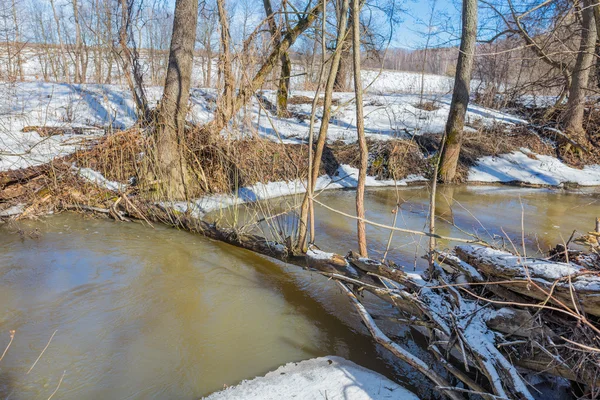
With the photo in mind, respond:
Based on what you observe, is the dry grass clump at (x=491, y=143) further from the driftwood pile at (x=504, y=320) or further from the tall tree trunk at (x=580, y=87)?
the driftwood pile at (x=504, y=320)

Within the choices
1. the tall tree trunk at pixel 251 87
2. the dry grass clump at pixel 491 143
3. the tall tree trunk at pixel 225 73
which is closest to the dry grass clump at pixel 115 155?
the tall tree trunk at pixel 251 87

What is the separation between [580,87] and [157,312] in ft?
39.3

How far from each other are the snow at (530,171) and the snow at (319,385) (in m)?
9.01

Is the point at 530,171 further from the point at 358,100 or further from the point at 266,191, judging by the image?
the point at 358,100

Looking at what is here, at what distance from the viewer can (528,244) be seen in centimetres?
604

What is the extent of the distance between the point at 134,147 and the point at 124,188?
0.80 metres

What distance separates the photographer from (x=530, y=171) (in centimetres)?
1136

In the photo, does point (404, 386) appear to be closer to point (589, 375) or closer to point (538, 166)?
point (589, 375)

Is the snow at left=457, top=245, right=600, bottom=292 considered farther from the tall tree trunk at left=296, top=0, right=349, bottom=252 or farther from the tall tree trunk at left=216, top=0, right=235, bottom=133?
the tall tree trunk at left=216, top=0, right=235, bottom=133

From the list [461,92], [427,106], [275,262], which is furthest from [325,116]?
[427,106]

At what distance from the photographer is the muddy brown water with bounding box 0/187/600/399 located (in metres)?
2.99

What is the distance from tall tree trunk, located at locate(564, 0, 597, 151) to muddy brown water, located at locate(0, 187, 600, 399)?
715cm

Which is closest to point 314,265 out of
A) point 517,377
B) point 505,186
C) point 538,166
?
point 517,377

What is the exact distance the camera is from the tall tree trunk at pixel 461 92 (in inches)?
358
